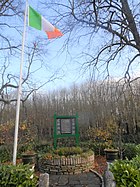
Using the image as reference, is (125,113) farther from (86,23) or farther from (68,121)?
(86,23)

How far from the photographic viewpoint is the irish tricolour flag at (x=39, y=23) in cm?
509

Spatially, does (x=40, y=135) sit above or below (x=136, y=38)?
below

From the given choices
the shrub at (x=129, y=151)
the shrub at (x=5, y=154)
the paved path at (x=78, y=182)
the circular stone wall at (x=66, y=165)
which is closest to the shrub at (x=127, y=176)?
the paved path at (x=78, y=182)

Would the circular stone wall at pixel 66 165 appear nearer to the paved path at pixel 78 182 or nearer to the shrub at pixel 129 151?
the paved path at pixel 78 182

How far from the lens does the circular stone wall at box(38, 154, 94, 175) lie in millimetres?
6729

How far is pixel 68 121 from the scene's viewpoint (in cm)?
887

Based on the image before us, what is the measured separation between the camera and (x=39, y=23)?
519 cm

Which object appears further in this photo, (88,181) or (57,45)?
(57,45)

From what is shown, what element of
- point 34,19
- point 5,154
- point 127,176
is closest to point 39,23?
point 34,19

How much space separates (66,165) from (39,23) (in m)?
4.84

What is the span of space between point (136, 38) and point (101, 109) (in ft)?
20.9

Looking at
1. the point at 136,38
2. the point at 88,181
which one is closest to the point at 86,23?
the point at 136,38

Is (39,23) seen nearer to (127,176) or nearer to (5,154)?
(127,176)

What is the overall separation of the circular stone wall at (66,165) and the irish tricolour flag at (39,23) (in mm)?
4365
